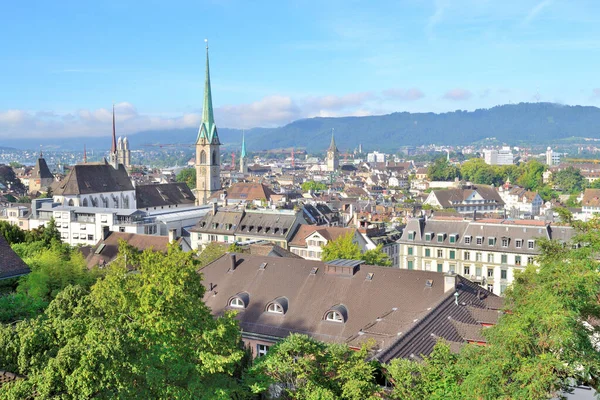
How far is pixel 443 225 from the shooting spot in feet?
200

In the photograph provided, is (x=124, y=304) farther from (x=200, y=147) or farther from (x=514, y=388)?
(x=200, y=147)

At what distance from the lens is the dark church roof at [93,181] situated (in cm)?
9325

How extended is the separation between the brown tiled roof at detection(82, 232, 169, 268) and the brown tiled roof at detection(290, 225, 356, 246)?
12.7 metres

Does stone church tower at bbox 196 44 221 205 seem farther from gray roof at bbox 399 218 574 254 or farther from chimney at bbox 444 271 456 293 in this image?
chimney at bbox 444 271 456 293

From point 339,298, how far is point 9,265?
17066 mm

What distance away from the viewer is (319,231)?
2445 inches

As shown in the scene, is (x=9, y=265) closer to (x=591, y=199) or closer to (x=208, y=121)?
(x=208, y=121)

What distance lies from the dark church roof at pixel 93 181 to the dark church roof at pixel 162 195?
7.88 feet

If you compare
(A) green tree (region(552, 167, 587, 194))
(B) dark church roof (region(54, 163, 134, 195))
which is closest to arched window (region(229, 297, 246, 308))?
(B) dark church roof (region(54, 163, 134, 195))

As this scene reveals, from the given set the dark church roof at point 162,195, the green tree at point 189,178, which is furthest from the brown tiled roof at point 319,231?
the green tree at point 189,178

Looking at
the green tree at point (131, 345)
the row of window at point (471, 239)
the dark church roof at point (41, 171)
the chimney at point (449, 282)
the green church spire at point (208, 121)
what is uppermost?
the green church spire at point (208, 121)

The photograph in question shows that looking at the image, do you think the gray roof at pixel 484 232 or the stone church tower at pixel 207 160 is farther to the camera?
the stone church tower at pixel 207 160

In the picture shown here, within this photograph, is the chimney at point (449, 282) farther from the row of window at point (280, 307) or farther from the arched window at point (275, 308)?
the arched window at point (275, 308)

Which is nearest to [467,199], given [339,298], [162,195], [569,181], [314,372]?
[569,181]
